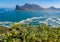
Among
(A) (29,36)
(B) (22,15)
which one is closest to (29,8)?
(B) (22,15)

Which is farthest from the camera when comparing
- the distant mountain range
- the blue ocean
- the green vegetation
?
the distant mountain range

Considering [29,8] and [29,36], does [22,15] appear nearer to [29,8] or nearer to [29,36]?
[29,8]

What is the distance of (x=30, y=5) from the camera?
60.3ft

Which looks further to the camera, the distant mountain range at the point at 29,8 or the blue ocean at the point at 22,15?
the distant mountain range at the point at 29,8

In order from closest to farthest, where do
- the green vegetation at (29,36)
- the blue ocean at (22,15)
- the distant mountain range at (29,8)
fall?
the green vegetation at (29,36) → the blue ocean at (22,15) → the distant mountain range at (29,8)

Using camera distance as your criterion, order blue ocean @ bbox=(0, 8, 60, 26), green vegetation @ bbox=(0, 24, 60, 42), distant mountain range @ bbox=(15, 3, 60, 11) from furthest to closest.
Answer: distant mountain range @ bbox=(15, 3, 60, 11), blue ocean @ bbox=(0, 8, 60, 26), green vegetation @ bbox=(0, 24, 60, 42)

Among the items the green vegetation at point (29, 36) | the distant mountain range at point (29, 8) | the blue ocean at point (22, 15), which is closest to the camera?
the green vegetation at point (29, 36)

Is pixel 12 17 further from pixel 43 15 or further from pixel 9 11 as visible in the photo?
pixel 43 15

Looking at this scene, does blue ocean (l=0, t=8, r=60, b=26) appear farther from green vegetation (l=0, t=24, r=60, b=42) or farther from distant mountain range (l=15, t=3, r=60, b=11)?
green vegetation (l=0, t=24, r=60, b=42)

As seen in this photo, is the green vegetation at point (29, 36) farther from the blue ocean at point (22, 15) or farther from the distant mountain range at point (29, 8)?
the distant mountain range at point (29, 8)

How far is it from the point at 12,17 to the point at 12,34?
38.9 feet

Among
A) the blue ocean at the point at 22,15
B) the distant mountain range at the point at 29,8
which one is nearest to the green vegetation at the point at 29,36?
the blue ocean at the point at 22,15

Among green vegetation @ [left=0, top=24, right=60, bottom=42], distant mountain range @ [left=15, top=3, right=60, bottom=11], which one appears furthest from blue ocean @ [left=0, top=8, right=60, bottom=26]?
green vegetation @ [left=0, top=24, right=60, bottom=42]

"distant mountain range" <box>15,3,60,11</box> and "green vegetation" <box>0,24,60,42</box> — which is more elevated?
"distant mountain range" <box>15,3,60,11</box>
